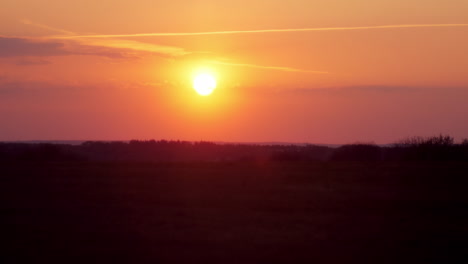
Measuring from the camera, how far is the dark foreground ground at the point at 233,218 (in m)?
14.3

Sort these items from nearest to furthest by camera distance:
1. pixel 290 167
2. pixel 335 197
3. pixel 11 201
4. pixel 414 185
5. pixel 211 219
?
pixel 211 219 < pixel 11 201 < pixel 335 197 < pixel 414 185 < pixel 290 167

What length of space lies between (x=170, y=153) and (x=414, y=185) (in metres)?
42.2

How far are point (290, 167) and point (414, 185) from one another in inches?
415

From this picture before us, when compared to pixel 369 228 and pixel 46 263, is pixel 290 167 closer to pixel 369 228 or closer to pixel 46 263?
pixel 369 228

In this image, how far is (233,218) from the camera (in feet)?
61.9

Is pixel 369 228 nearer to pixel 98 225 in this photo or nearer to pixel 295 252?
pixel 295 252

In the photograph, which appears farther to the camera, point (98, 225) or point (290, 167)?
point (290, 167)

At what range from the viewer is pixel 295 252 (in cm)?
1454

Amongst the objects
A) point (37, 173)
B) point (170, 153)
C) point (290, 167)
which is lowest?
point (37, 173)

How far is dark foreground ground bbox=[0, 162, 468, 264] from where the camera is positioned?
1430 centimetres

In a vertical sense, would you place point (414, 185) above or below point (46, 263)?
above

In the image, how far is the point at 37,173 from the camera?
105 feet

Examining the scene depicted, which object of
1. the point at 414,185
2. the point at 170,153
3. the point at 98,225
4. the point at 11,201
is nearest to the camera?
the point at 98,225

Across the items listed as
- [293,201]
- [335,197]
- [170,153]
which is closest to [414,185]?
[335,197]
